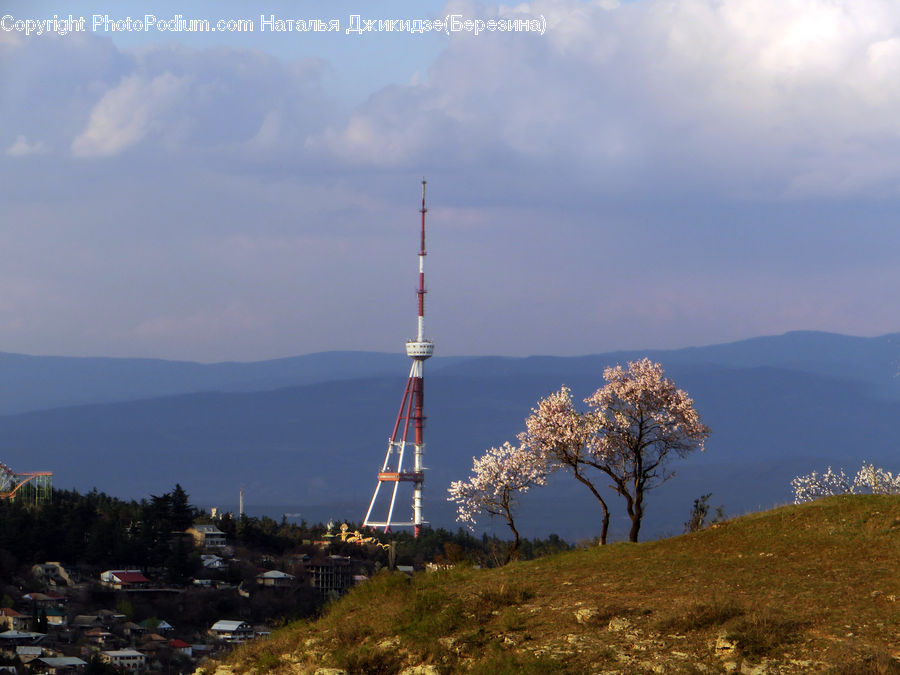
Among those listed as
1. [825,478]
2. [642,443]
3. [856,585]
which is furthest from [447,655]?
[825,478]

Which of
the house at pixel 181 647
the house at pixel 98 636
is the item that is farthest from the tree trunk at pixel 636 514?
the house at pixel 98 636

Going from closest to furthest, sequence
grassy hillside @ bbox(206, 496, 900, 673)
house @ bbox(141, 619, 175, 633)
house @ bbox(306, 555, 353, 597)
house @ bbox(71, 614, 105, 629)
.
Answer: grassy hillside @ bbox(206, 496, 900, 673) → house @ bbox(71, 614, 105, 629) → house @ bbox(141, 619, 175, 633) → house @ bbox(306, 555, 353, 597)

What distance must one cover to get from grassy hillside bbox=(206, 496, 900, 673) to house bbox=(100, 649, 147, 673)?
64300 mm

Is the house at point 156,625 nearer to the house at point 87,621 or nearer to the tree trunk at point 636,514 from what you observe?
the house at point 87,621

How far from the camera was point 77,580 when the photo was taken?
125 m

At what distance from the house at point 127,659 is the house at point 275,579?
36393 millimetres

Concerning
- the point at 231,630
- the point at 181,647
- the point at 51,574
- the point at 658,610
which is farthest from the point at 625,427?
the point at 51,574

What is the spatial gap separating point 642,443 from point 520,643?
19.4 meters

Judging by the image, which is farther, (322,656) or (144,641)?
(144,641)

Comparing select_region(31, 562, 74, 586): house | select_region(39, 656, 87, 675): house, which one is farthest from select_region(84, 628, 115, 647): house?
Result: select_region(31, 562, 74, 586): house

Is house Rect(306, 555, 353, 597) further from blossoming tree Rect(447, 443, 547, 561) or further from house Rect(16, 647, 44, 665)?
blossoming tree Rect(447, 443, 547, 561)

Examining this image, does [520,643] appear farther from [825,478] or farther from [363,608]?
[825,478]

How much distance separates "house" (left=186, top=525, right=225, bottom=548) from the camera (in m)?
148

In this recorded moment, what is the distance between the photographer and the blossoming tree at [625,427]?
45.8m
